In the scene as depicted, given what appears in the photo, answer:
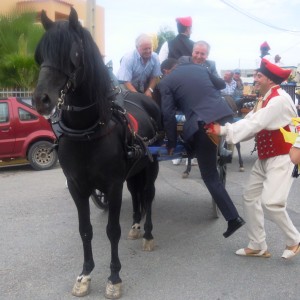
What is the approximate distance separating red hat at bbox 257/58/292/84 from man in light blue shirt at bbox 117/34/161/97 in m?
1.64

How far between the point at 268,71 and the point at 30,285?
3029mm

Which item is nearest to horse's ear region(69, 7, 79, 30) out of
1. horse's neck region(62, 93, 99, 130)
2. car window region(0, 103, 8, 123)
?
horse's neck region(62, 93, 99, 130)

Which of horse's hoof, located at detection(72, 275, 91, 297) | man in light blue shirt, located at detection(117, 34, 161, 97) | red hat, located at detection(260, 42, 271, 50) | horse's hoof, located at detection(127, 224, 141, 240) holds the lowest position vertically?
horse's hoof, located at detection(127, 224, 141, 240)

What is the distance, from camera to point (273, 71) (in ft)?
14.4

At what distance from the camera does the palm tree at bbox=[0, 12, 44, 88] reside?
15004 millimetres

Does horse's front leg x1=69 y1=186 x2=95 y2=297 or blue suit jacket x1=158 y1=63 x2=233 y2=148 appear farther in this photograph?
blue suit jacket x1=158 y1=63 x2=233 y2=148

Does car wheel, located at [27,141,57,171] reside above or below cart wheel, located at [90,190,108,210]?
below

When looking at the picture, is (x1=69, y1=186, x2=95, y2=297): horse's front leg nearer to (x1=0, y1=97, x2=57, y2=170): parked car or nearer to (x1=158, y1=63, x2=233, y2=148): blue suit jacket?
(x1=158, y1=63, x2=233, y2=148): blue suit jacket

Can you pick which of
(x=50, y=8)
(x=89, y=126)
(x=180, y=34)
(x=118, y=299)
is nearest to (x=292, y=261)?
(x=118, y=299)

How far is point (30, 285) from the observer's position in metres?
4.05

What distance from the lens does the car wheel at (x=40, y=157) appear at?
10188mm

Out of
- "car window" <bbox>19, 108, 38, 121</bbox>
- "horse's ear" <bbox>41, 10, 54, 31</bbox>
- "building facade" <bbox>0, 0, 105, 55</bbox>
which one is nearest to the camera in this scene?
"horse's ear" <bbox>41, 10, 54, 31</bbox>

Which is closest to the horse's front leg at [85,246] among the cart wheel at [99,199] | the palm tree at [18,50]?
the cart wheel at [99,199]

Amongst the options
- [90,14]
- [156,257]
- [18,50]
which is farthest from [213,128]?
[18,50]
